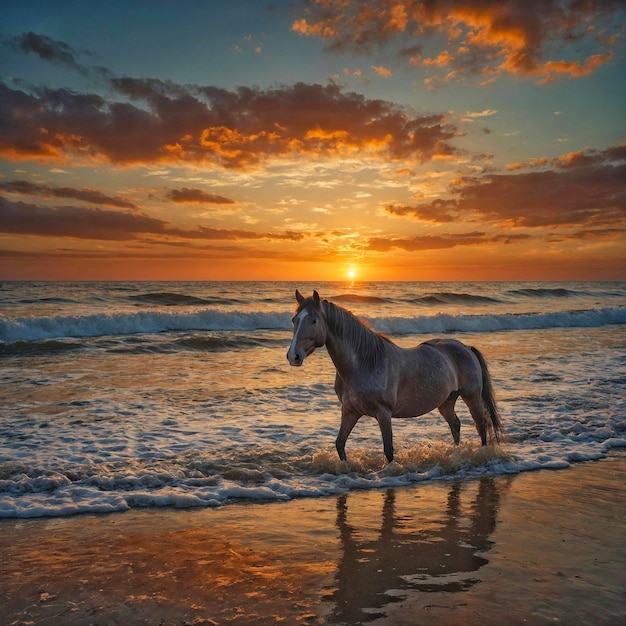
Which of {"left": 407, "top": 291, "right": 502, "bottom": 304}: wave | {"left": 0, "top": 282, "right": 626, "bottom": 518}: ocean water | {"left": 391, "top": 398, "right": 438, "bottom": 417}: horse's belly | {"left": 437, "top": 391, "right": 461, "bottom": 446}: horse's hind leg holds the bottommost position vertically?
{"left": 0, "top": 282, "right": 626, "bottom": 518}: ocean water

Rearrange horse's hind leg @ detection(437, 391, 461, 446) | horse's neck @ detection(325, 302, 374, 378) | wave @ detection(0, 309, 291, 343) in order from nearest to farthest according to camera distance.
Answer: horse's neck @ detection(325, 302, 374, 378) < horse's hind leg @ detection(437, 391, 461, 446) < wave @ detection(0, 309, 291, 343)

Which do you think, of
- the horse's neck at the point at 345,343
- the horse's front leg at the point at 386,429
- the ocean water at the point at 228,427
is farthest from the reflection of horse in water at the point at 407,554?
the horse's neck at the point at 345,343

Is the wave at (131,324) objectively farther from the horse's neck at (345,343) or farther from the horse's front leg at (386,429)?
the horse's front leg at (386,429)

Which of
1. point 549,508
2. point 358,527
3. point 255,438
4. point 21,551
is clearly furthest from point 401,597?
point 255,438

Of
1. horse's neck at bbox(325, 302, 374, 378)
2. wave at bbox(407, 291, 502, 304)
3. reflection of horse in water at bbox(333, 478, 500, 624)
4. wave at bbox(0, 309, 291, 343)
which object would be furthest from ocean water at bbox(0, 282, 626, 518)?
wave at bbox(407, 291, 502, 304)

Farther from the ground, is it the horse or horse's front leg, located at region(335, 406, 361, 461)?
the horse

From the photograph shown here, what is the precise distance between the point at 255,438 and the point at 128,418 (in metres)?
2.68

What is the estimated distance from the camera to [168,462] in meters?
6.90

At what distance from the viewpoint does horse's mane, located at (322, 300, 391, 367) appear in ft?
20.4

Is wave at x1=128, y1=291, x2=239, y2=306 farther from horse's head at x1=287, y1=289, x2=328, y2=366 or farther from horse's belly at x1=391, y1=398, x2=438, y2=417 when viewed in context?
horse's head at x1=287, y1=289, x2=328, y2=366

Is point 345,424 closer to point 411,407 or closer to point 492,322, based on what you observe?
point 411,407

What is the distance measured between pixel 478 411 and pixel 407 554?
12.0ft

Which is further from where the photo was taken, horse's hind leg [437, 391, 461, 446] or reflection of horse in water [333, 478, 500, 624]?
horse's hind leg [437, 391, 461, 446]

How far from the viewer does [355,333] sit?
637 centimetres
